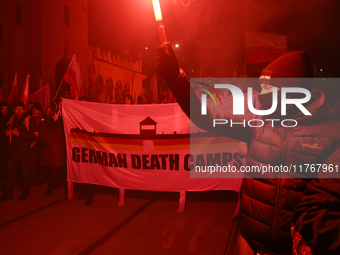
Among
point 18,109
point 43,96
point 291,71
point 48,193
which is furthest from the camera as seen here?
point 43,96

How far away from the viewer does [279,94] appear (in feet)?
4.76

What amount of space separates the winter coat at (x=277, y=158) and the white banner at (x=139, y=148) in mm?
3279

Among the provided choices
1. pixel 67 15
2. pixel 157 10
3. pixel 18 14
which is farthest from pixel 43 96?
pixel 67 15

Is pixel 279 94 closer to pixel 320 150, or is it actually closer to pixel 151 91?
pixel 320 150

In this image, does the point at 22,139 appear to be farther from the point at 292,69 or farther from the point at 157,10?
the point at 292,69

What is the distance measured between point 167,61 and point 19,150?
5.61 meters

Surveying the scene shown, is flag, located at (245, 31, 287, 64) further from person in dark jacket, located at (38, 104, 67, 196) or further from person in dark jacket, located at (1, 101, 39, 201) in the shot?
person in dark jacket, located at (1, 101, 39, 201)

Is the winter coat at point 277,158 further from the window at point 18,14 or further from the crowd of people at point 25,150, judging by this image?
the window at point 18,14

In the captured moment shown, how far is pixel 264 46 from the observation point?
871cm

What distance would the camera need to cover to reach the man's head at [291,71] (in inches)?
55.2

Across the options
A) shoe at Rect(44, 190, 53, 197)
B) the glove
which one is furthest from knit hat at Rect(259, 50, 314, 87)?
shoe at Rect(44, 190, 53, 197)

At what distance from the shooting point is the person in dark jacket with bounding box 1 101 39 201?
5590mm

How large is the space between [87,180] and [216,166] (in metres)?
2.75

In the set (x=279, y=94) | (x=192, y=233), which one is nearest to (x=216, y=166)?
(x=192, y=233)
